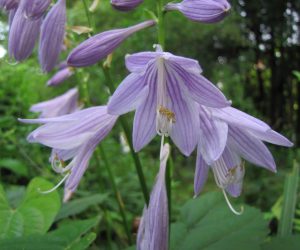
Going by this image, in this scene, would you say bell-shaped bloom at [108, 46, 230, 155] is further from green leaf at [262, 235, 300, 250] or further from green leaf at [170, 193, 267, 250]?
green leaf at [262, 235, 300, 250]

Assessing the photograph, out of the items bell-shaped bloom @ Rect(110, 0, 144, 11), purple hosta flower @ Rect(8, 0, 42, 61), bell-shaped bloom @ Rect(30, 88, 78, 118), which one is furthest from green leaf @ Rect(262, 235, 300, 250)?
bell-shaped bloom @ Rect(30, 88, 78, 118)

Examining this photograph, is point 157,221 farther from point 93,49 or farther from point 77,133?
point 93,49

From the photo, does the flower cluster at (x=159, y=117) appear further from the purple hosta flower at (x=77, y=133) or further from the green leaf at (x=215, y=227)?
the green leaf at (x=215, y=227)

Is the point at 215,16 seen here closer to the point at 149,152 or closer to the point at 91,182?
the point at 91,182

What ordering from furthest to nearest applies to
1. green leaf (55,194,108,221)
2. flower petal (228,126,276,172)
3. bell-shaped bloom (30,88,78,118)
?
bell-shaped bloom (30,88,78,118) → green leaf (55,194,108,221) → flower petal (228,126,276,172)

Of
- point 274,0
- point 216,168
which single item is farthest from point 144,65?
point 274,0

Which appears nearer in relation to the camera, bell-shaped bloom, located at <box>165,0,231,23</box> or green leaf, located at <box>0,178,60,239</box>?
bell-shaped bloom, located at <box>165,0,231,23</box>

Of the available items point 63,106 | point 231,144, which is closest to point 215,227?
point 231,144
